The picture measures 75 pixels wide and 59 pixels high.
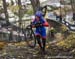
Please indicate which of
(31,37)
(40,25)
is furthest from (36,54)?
(31,37)

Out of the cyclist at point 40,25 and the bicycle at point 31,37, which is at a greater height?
the cyclist at point 40,25

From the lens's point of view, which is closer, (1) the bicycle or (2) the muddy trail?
(2) the muddy trail

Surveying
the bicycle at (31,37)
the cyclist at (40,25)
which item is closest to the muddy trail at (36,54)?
the cyclist at (40,25)

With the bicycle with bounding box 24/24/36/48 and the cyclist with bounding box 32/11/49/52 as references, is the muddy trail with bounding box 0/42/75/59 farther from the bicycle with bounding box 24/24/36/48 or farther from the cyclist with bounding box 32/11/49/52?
the bicycle with bounding box 24/24/36/48

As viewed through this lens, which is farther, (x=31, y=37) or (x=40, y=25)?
(x=31, y=37)

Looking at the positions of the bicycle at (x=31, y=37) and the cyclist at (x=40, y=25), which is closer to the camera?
the cyclist at (x=40, y=25)

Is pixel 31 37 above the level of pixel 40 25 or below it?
below

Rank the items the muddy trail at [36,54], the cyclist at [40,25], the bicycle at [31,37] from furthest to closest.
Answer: the bicycle at [31,37] < the muddy trail at [36,54] < the cyclist at [40,25]

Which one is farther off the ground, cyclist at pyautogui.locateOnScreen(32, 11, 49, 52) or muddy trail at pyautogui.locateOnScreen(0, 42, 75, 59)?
cyclist at pyautogui.locateOnScreen(32, 11, 49, 52)

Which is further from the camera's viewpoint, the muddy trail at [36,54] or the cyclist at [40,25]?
the muddy trail at [36,54]

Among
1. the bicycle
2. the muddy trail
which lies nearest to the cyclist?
the muddy trail

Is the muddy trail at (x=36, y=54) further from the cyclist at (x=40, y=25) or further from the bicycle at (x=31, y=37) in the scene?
the bicycle at (x=31, y=37)

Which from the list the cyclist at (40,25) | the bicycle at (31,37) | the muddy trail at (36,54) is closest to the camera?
the cyclist at (40,25)

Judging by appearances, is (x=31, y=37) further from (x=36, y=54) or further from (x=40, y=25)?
(x=40, y=25)
